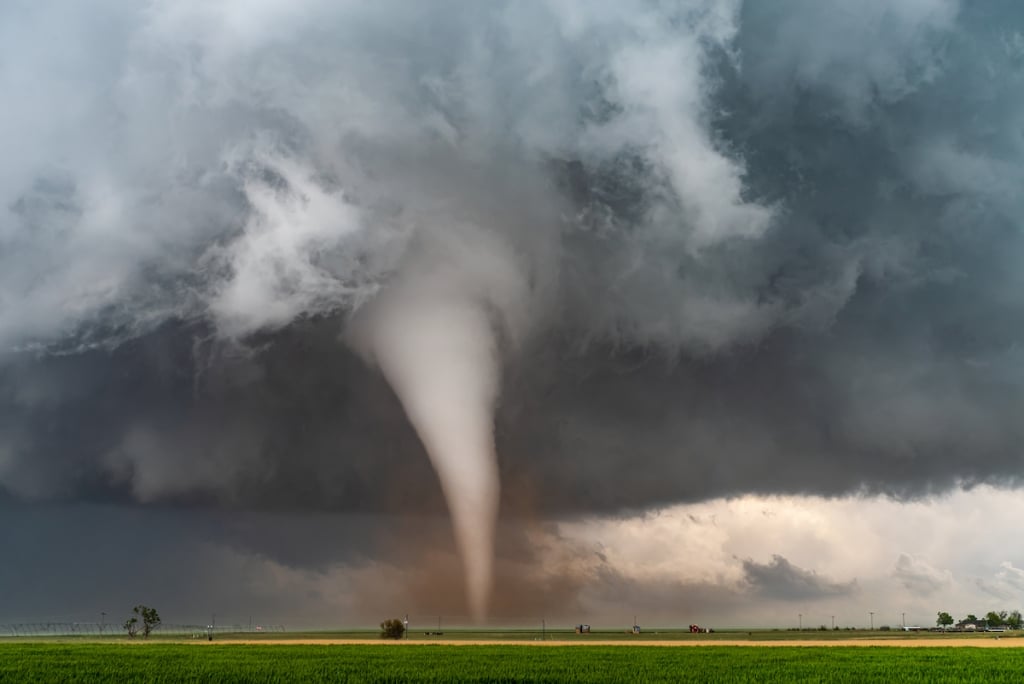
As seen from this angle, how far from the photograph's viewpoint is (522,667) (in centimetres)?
7888

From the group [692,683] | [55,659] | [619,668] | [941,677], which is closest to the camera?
[692,683]

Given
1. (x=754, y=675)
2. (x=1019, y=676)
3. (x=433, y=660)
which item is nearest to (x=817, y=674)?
(x=754, y=675)

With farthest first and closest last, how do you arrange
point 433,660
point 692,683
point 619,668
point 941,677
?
point 433,660, point 619,668, point 941,677, point 692,683

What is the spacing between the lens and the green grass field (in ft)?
232

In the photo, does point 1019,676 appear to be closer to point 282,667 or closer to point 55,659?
point 282,667

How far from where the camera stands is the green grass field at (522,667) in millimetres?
70625

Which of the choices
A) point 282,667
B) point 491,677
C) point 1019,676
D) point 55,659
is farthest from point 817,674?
point 55,659

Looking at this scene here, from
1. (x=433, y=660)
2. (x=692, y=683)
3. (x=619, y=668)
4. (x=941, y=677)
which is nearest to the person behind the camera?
(x=692, y=683)

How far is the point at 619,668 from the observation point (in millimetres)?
77250

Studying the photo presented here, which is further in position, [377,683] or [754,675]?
[754,675]

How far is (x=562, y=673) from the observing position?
72.2 metres

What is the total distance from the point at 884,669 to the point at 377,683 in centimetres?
4667

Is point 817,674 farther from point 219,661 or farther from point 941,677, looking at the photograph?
point 219,661

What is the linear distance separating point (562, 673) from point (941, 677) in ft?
104
